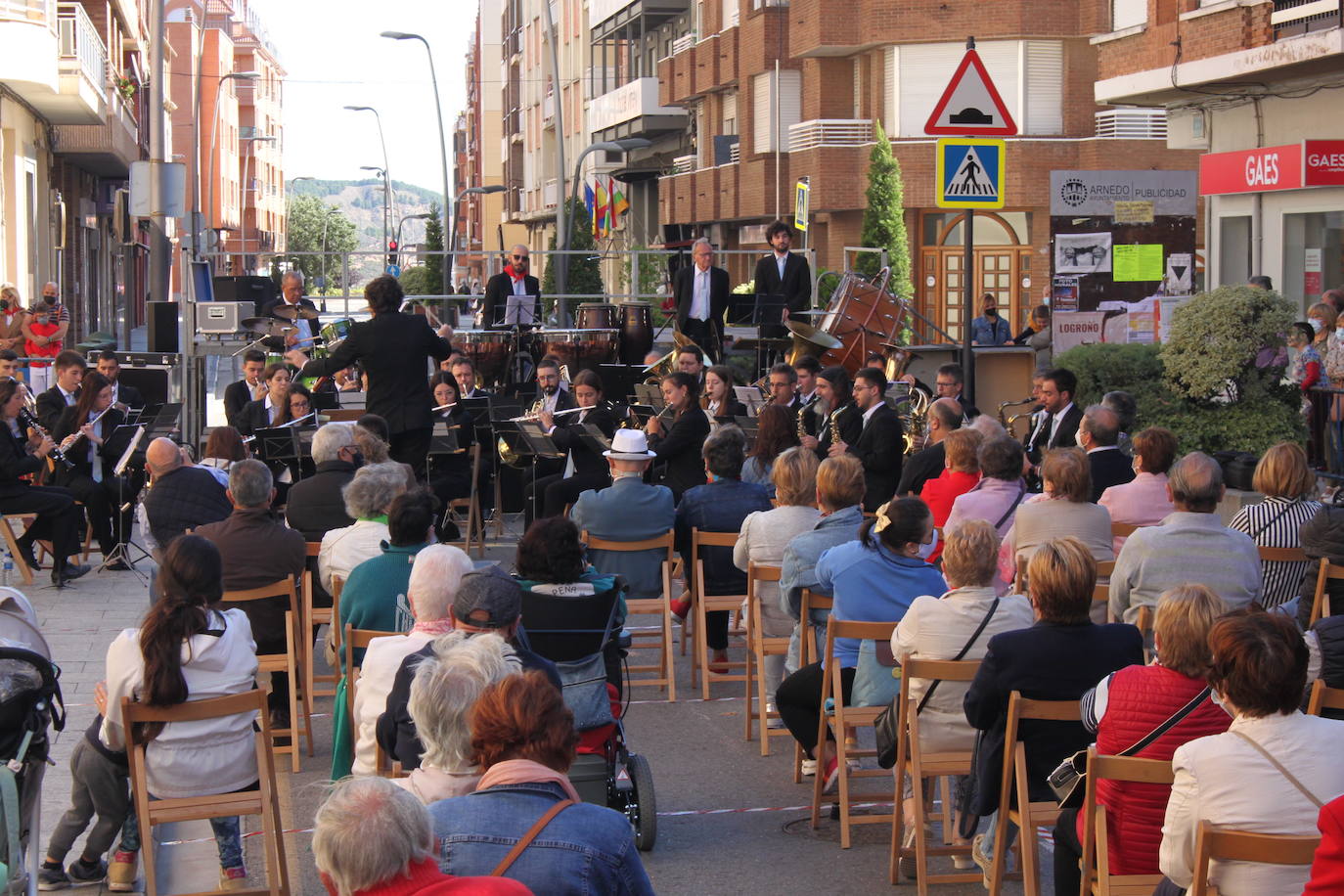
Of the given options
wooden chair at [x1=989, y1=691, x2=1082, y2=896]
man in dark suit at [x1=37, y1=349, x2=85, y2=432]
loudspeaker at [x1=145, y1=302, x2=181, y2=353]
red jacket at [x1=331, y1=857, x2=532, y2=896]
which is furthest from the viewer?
loudspeaker at [x1=145, y1=302, x2=181, y2=353]

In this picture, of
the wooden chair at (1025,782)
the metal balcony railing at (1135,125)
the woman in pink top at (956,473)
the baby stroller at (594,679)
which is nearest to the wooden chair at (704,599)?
the woman in pink top at (956,473)

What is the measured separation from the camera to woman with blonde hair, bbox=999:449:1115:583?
7.54 meters

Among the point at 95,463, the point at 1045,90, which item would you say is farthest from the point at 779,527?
the point at 1045,90

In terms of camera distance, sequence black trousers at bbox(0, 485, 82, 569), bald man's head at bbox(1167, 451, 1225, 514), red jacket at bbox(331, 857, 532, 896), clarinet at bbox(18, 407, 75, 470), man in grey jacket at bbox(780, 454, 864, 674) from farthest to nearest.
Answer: clarinet at bbox(18, 407, 75, 470)
black trousers at bbox(0, 485, 82, 569)
man in grey jacket at bbox(780, 454, 864, 674)
bald man's head at bbox(1167, 451, 1225, 514)
red jacket at bbox(331, 857, 532, 896)

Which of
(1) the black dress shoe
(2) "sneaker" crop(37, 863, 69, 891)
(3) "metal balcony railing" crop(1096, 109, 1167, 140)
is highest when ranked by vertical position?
(3) "metal balcony railing" crop(1096, 109, 1167, 140)

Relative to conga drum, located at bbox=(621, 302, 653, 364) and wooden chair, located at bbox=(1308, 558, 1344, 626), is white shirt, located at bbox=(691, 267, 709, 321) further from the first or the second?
wooden chair, located at bbox=(1308, 558, 1344, 626)

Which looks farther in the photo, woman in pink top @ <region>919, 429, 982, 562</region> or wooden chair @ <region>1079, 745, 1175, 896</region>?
woman in pink top @ <region>919, 429, 982, 562</region>

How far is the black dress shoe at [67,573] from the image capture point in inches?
461

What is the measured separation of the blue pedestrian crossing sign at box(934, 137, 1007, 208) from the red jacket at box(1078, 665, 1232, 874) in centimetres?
615

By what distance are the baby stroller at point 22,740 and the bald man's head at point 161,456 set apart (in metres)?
3.95

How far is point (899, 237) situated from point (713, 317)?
56.9ft

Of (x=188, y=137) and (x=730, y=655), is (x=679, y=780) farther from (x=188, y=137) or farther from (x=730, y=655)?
(x=188, y=137)

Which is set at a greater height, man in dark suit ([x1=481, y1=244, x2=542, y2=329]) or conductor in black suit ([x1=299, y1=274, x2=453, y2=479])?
man in dark suit ([x1=481, y1=244, x2=542, y2=329])

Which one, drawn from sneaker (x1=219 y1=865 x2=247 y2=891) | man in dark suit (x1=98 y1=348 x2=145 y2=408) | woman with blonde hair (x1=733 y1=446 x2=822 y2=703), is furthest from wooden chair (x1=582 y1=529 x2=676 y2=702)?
man in dark suit (x1=98 y1=348 x2=145 y2=408)
